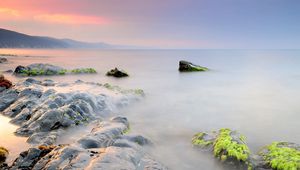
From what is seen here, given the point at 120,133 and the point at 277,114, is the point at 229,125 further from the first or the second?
the point at 120,133

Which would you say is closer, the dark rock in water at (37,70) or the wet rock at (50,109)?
the wet rock at (50,109)

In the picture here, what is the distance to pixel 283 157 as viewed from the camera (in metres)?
7.84

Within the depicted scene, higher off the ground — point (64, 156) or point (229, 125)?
point (64, 156)

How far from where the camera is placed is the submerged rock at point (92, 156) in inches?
254

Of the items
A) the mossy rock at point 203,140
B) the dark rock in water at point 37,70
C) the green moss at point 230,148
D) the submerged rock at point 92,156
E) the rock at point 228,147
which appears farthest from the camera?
the dark rock in water at point 37,70

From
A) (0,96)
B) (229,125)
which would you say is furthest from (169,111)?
(0,96)

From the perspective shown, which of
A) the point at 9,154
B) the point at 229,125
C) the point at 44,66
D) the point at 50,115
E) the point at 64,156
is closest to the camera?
the point at 64,156

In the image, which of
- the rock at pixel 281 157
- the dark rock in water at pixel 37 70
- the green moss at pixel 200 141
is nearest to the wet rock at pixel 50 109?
the green moss at pixel 200 141

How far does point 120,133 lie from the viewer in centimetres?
968

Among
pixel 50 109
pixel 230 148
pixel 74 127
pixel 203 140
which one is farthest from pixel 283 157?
pixel 50 109

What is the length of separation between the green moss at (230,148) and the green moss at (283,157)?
0.68m

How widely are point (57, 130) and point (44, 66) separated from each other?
89.5ft

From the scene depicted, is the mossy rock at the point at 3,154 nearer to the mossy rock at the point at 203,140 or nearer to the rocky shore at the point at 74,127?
the rocky shore at the point at 74,127

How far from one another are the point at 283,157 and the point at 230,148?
153 cm
